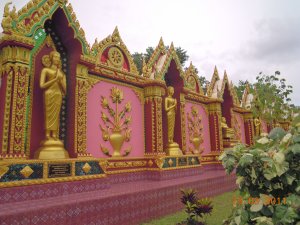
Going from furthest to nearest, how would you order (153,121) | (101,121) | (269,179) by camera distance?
(153,121), (101,121), (269,179)

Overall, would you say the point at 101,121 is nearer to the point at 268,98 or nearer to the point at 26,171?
the point at 26,171

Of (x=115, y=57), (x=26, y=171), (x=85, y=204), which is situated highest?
(x=115, y=57)

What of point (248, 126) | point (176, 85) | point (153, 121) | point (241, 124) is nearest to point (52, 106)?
point (153, 121)

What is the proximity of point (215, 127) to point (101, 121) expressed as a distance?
6830mm

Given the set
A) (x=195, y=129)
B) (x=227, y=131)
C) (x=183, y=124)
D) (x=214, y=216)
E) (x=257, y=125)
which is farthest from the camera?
(x=257, y=125)

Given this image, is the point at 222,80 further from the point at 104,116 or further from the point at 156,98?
the point at 104,116

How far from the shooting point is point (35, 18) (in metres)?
5.73

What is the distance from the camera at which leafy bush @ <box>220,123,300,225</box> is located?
1800mm

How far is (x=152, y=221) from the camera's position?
5.99 meters

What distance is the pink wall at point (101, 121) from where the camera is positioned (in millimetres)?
7332

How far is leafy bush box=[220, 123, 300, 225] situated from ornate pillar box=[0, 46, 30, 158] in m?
4.44

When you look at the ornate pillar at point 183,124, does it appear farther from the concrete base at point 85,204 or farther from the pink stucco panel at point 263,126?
the pink stucco panel at point 263,126

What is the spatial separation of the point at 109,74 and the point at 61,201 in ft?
14.0

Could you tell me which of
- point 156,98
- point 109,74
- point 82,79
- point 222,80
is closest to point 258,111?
point 222,80
